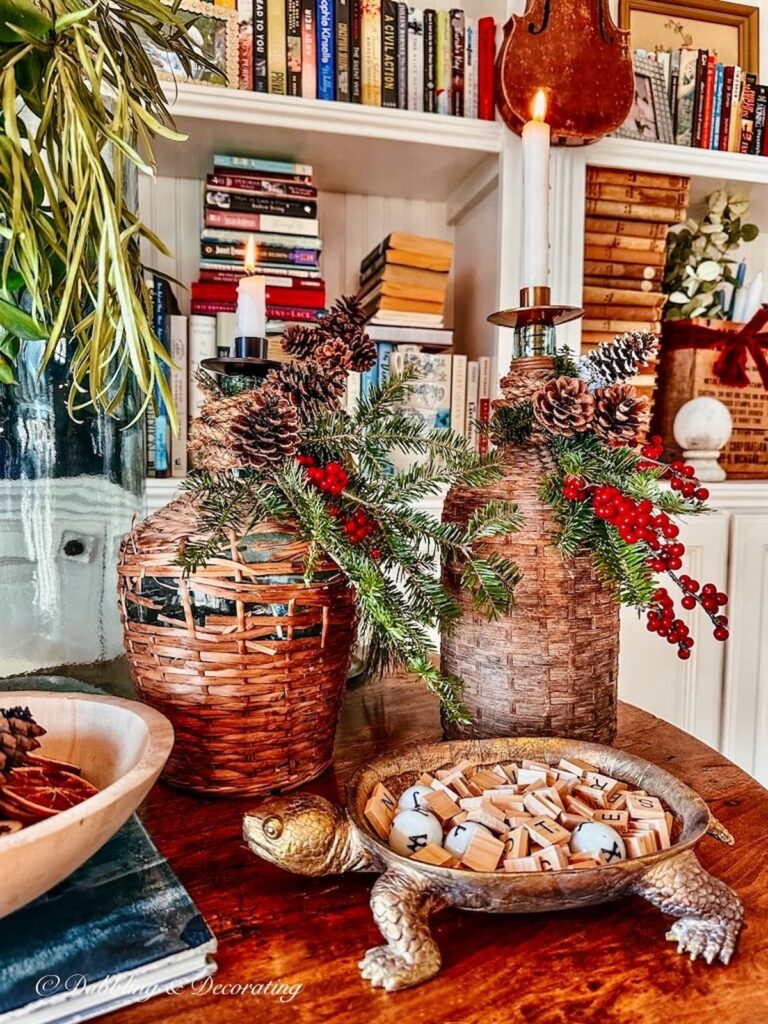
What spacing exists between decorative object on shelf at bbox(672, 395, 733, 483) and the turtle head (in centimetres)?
113

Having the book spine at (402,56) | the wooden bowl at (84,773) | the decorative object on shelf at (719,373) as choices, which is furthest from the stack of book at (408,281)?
the wooden bowl at (84,773)

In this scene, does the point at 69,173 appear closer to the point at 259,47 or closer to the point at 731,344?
the point at 259,47

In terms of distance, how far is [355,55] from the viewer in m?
1.18

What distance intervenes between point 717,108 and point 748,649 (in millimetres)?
1000

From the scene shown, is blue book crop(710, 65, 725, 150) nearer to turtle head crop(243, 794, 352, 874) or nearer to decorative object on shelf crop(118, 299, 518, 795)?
decorative object on shelf crop(118, 299, 518, 795)

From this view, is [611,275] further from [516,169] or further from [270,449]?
[270,449]

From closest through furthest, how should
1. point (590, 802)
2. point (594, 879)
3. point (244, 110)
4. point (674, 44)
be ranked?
point (594, 879) < point (590, 802) < point (244, 110) < point (674, 44)

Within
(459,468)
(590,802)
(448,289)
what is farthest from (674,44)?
(590,802)

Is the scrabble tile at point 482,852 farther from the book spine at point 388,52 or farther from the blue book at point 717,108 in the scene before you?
the blue book at point 717,108

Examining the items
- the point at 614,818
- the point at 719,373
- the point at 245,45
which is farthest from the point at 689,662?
the point at 245,45

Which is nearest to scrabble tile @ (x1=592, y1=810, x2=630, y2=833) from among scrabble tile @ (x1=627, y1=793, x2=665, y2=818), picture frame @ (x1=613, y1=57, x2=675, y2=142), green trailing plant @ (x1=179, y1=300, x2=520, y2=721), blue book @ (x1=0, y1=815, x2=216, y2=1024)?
scrabble tile @ (x1=627, y1=793, x2=665, y2=818)

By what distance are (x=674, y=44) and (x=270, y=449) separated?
1432 mm

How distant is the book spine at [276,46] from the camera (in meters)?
1.14

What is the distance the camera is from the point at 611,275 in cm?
132
